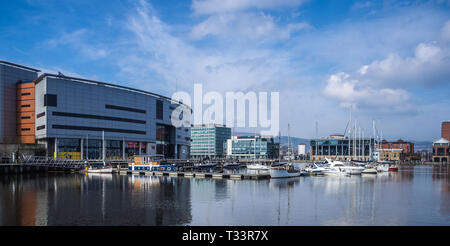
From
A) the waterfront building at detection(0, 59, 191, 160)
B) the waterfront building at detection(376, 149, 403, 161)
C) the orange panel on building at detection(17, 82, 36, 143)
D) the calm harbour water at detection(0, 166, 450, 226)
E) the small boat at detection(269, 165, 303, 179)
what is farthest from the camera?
the waterfront building at detection(376, 149, 403, 161)

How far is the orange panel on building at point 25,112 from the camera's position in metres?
104

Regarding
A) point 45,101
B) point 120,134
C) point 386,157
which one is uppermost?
point 45,101

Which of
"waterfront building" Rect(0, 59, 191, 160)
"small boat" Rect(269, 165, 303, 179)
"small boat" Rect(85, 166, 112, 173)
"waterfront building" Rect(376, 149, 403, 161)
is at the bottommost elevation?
"waterfront building" Rect(376, 149, 403, 161)

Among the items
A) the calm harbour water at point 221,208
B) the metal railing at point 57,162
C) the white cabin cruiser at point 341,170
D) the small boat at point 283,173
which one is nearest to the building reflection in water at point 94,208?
the calm harbour water at point 221,208

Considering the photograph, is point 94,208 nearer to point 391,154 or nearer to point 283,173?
point 283,173

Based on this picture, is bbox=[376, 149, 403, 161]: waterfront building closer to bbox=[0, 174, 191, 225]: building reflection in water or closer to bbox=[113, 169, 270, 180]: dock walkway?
bbox=[113, 169, 270, 180]: dock walkway

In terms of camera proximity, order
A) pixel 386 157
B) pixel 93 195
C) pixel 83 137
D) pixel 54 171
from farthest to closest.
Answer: pixel 386 157 < pixel 83 137 < pixel 54 171 < pixel 93 195

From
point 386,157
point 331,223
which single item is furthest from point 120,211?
point 386,157

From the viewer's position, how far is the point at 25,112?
105m

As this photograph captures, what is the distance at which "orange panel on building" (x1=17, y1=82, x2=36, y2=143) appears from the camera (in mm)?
103812

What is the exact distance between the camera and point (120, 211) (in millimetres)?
31203

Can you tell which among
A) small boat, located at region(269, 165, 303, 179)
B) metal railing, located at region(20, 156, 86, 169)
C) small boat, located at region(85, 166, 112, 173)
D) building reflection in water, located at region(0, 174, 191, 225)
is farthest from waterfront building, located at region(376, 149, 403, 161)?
building reflection in water, located at region(0, 174, 191, 225)
